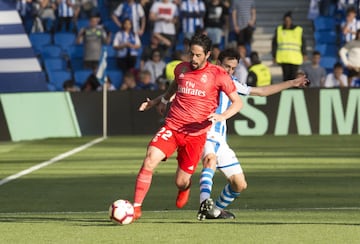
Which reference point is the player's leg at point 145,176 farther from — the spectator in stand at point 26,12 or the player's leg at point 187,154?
the spectator in stand at point 26,12

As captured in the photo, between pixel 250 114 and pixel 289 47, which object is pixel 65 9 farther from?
pixel 250 114

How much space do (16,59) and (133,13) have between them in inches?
129

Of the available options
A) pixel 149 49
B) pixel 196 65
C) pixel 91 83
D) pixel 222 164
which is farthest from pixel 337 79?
pixel 196 65

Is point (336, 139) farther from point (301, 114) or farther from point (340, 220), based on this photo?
point (340, 220)

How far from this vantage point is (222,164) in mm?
13375

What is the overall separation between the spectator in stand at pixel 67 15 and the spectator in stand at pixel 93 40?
110 centimetres

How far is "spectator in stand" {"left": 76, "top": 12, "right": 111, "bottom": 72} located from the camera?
108 feet

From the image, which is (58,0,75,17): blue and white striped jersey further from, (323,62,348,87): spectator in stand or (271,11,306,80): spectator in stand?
(323,62,348,87): spectator in stand

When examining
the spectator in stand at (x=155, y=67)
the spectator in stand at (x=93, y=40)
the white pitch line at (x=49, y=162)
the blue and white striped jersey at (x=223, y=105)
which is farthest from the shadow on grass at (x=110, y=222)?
the spectator in stand at (x=93, y=40)

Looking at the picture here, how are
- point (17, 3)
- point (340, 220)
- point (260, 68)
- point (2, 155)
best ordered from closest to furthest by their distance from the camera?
point (340, 220), point (2, 155), point (260, 68), point (17, 3)

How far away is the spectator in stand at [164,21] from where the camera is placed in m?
33.0

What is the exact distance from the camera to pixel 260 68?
29.7 metres

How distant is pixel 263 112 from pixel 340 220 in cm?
1611

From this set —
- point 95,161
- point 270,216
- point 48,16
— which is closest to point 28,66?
point 48,16
